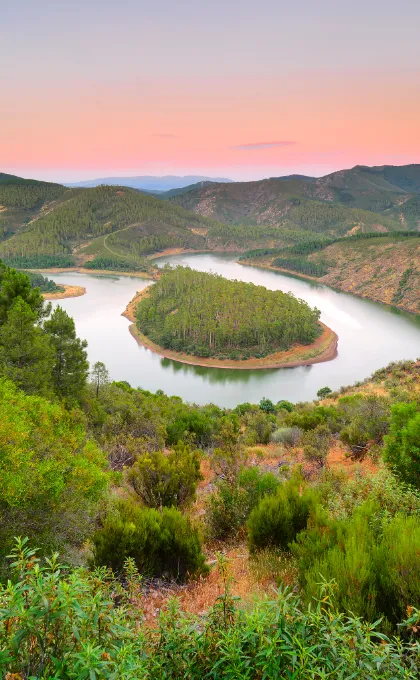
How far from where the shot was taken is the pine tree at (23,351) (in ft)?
43.0

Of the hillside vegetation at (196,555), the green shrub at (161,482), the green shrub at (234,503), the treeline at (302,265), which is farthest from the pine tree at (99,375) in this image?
the treeline at (302,265)

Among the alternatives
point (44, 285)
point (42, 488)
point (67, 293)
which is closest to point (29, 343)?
point (42, 488)

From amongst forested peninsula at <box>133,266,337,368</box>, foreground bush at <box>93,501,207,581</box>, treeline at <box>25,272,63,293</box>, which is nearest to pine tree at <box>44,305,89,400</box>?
foreground bush at <box>93,501,207,581</box>

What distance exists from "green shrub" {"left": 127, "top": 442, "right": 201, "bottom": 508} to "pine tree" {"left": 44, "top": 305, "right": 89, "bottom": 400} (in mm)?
9140

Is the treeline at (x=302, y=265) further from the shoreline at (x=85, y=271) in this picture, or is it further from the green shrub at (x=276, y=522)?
the green shrub at (x=276, y=522)

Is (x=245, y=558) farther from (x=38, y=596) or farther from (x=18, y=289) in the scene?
(x=18, y=289)

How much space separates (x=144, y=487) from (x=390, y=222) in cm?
20792

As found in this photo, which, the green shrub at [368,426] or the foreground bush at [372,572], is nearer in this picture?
the foreground bush at [372,572]

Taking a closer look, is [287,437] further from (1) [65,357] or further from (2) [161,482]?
(1) [65,357]

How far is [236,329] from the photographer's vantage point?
191 feet

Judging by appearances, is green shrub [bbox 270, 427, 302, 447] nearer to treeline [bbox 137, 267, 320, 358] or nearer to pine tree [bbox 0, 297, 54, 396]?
pine tree [bbox 0, 297, 54, 396]

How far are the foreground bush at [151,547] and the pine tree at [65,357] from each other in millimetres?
12297

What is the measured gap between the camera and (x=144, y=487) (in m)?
8.63

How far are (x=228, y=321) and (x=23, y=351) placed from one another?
4728 cm
